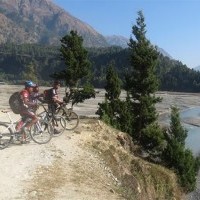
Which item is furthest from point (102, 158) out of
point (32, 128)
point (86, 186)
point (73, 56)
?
point (73, 56)

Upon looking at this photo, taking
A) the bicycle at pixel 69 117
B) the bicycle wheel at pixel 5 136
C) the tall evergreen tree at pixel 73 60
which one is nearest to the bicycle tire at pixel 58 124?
the bicycle at pixel 69 117

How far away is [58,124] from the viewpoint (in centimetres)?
2273

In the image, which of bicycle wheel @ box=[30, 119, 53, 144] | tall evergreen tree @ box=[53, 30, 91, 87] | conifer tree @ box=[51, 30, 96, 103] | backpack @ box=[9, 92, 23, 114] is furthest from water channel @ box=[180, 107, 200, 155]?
backpack @ box=[9, 92, 23, 114]

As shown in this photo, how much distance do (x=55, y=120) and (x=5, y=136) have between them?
389 centimetres

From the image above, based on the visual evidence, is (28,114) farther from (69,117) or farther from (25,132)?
(69,117)

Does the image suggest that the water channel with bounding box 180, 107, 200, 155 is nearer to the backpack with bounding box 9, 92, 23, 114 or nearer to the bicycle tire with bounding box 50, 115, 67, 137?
the bicycle tire with bounding box 50, 115, 67, 137

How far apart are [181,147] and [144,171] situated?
18837 mm

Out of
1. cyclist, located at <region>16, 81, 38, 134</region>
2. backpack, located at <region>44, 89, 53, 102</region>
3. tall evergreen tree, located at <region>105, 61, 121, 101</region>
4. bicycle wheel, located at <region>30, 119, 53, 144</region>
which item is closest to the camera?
cyclist, located at <region>16, 81, 38, 134</region>

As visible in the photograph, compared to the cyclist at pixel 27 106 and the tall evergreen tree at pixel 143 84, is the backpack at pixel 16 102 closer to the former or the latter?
the cyclist at pixel 27 106

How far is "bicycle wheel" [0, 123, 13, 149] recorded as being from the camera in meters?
17.8

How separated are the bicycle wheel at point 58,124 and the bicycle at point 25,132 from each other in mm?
1216

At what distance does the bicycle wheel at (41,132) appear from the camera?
19.2m

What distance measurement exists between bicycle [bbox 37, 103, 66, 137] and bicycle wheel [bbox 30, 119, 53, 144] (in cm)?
52

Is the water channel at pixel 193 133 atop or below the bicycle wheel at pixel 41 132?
below
